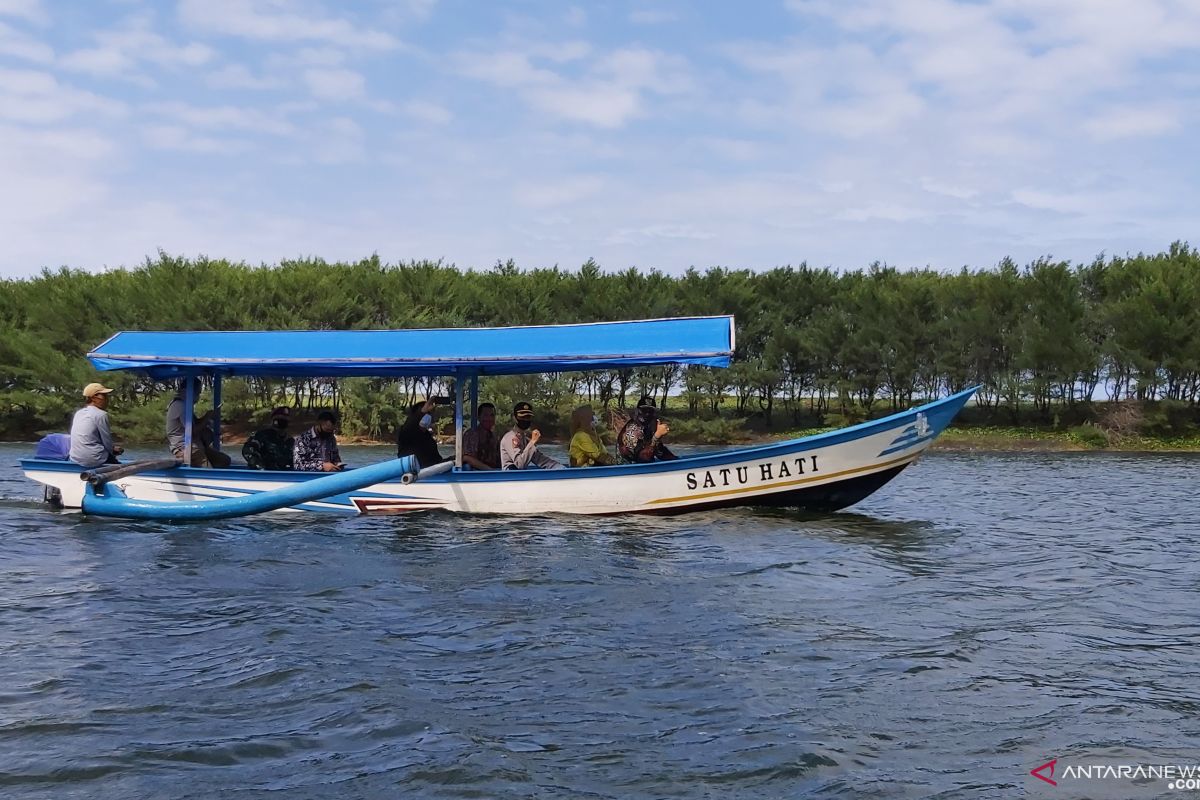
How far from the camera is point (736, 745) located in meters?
6.84

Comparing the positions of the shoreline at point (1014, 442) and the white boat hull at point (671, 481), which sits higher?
the white boat hull at point (671, 481)

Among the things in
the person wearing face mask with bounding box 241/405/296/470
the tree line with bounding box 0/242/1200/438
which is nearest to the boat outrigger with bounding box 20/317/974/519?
the person wearing face mask with bounding box 241/405/296/470

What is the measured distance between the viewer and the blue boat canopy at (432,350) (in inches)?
612

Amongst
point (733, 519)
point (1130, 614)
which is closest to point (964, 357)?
point (733, 519)

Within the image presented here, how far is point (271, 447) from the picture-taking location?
1700 cm

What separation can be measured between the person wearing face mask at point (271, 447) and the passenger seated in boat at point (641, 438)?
17.2ft

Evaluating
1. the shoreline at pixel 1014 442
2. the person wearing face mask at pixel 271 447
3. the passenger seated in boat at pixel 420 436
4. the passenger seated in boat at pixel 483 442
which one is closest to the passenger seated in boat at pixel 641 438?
the passenger seated in boat at pixel 483 442

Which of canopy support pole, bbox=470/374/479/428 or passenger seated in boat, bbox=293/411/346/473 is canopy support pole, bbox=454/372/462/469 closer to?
canopy support pole, bbox=470/374/479/428

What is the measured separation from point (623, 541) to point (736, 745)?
7.35 metres

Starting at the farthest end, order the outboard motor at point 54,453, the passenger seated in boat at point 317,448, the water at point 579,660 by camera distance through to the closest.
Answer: the outboard motor at point 54,453
the passenger seated in boat at point 317,448
the water at point 579,660

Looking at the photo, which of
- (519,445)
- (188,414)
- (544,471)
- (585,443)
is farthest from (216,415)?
(585,443)

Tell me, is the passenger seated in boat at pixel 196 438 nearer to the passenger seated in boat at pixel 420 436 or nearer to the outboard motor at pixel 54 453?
the outboard motor at pixel 54 453

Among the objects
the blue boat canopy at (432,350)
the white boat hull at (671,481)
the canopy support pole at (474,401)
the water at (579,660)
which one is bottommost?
the water at (579,660)

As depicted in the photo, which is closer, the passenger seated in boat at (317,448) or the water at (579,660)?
the water at (579,660)
